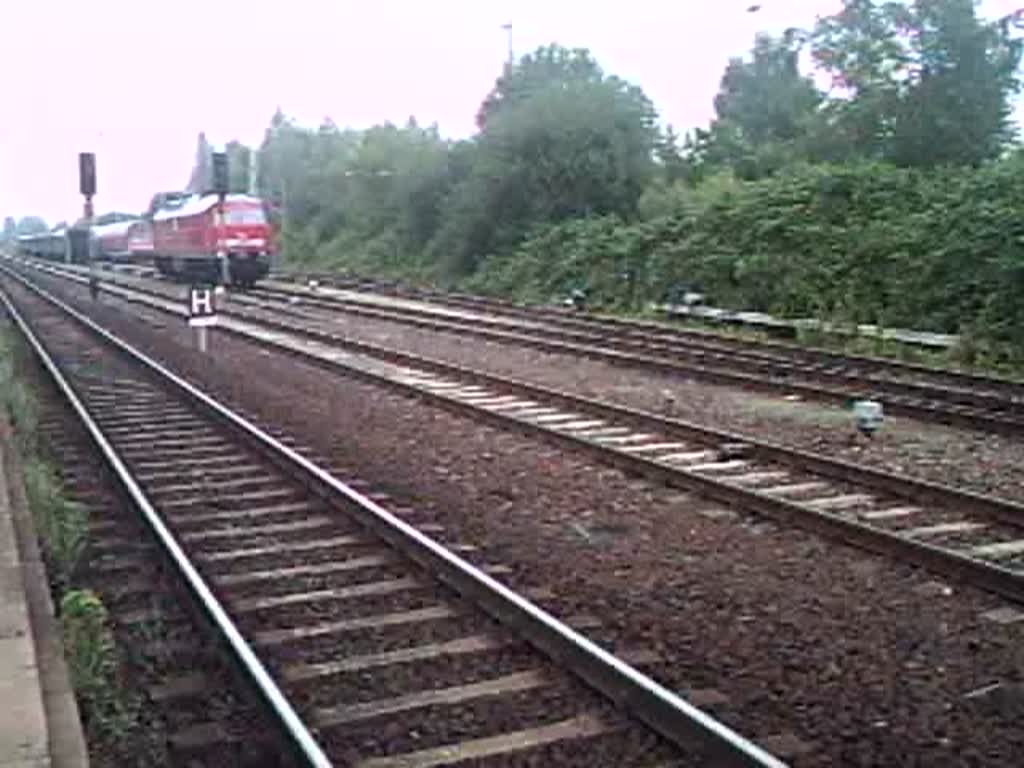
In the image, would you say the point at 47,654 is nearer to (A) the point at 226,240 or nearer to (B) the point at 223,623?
(B) the point at 223,623

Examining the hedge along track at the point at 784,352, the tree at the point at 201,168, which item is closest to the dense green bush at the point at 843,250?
the hedge along track at the point at 784,352

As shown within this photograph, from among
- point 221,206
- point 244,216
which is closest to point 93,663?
point 221,206

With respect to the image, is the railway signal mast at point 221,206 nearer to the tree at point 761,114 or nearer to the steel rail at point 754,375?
the steel rail at point 754,375

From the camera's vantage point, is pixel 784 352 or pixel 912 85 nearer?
pixel 784 352

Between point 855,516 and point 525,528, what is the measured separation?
216cm

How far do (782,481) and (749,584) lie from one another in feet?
8.44

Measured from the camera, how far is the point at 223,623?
20.4ft

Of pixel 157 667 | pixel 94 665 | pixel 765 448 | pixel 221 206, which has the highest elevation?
pixel 221 206

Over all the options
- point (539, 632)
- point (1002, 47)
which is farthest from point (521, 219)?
point (539, 632)

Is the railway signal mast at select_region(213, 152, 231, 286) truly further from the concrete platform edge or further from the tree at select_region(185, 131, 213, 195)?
the tree at select_region(185, 131, 213, 195)

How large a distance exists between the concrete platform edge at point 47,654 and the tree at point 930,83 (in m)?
24.3

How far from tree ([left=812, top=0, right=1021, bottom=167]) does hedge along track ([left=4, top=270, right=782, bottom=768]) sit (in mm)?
22539

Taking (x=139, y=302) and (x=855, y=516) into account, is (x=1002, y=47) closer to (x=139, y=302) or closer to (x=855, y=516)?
(x=139, y=302)

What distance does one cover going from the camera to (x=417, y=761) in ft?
15.8
